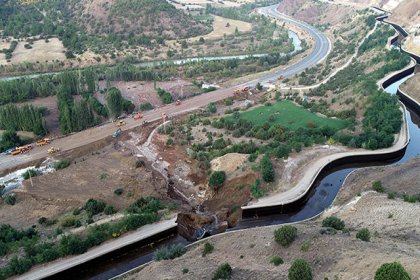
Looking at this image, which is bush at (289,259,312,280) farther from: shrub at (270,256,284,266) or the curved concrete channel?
the curved concrete channel

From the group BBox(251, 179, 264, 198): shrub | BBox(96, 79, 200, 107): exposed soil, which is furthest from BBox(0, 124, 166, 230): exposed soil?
BBox(96, 79, 200, 107): exposed soil

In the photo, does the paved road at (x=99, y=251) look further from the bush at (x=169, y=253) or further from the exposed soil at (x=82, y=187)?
the exposed soil at (x=82, y=187)

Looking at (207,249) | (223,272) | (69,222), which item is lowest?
(69,222)

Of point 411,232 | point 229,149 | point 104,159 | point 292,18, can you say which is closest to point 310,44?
point 292,18

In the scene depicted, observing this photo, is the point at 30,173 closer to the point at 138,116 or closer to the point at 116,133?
the point at 116,133

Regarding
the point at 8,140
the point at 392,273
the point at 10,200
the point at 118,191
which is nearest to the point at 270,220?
the point at 118,191

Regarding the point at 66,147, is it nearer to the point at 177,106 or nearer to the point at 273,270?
the point at 177,106
